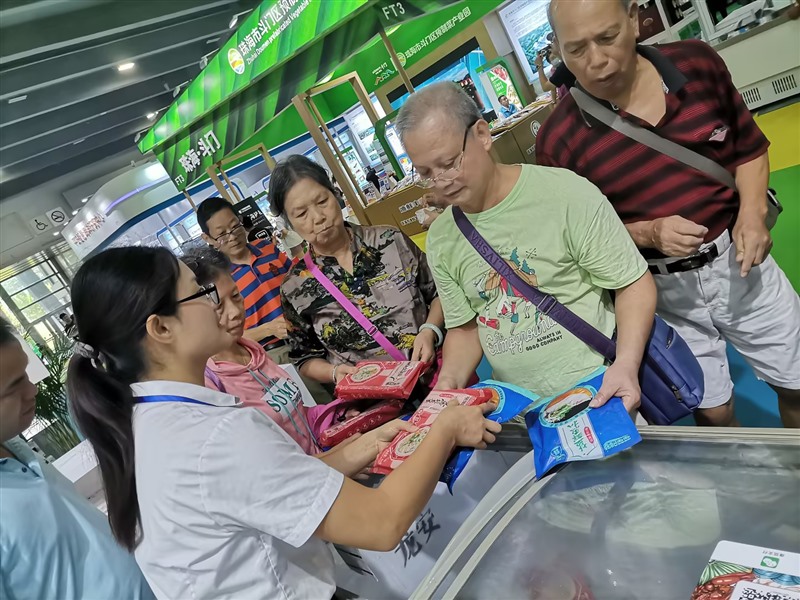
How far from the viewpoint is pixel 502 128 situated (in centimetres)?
554

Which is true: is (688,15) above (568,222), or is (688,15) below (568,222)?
above

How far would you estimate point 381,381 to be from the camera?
1.76 metres

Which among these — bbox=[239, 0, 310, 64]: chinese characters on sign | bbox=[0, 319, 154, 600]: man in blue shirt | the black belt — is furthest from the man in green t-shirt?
bbox=[239, 0, 310, 64]: chinese characters on sign

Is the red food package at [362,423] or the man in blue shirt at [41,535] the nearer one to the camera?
the man in blue shirt at [41,535]

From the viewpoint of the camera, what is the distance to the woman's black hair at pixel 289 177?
7.27 feet

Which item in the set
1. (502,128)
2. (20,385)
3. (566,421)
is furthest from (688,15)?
(20,385)

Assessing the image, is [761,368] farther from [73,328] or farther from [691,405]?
[73,328]

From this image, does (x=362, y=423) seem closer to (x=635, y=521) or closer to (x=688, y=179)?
(x=635, y=521)

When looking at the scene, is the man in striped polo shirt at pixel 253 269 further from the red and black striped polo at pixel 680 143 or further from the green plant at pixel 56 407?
the red and black striped polo at pixel 680 143

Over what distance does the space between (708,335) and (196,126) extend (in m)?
6.87

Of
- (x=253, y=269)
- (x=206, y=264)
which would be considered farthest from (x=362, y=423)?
(x=253, y=269)

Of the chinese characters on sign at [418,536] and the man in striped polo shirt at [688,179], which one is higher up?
the man in striped polo shirt at [688,179]

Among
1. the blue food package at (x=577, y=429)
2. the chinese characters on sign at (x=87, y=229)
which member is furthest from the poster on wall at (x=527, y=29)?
the chinese characters on sign at (x=87, y=229)

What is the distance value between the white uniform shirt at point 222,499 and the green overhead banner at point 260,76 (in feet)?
13.1
